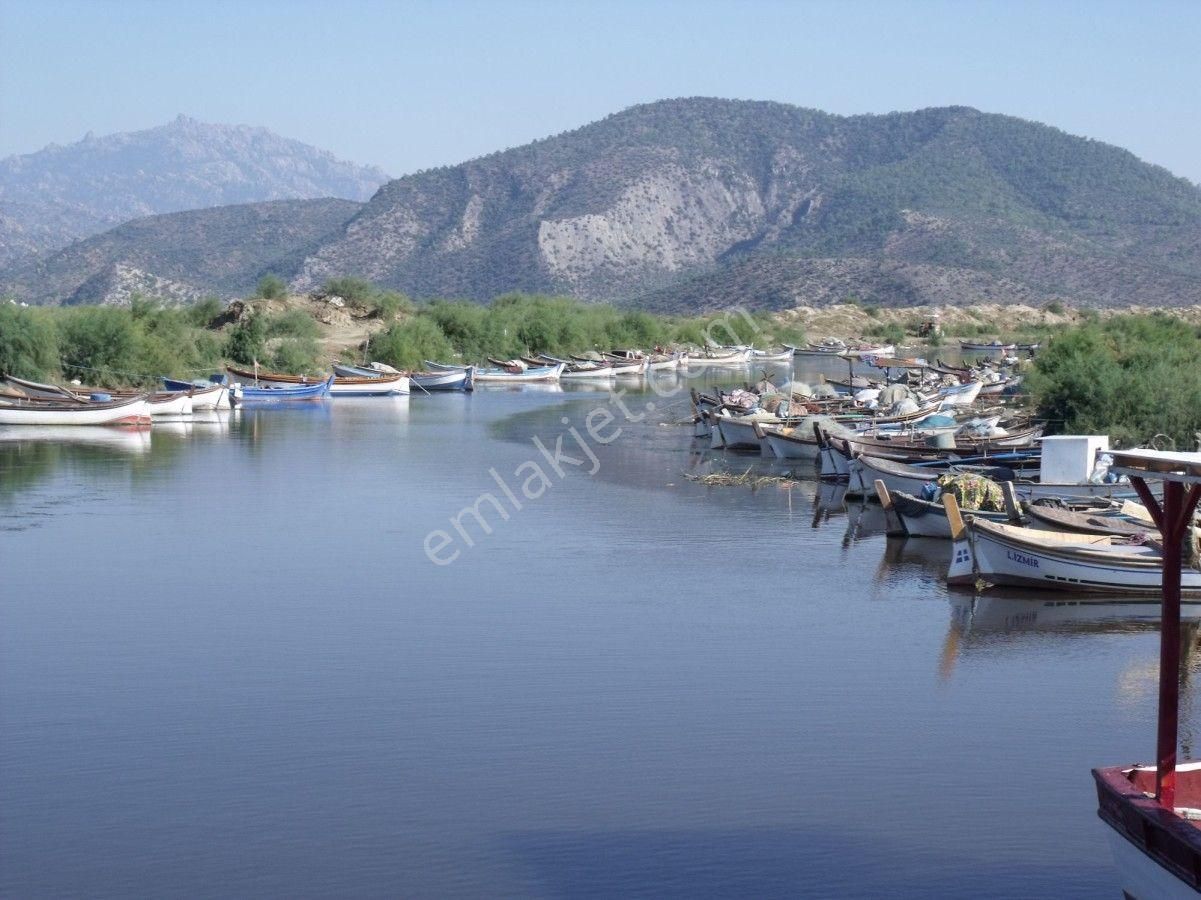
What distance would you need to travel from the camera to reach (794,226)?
7328 inches

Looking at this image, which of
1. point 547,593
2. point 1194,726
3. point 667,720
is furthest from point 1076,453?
point 667,720

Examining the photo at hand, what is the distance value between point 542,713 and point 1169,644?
618 cm

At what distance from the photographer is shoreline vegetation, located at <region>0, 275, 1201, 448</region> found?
3503 centimetres

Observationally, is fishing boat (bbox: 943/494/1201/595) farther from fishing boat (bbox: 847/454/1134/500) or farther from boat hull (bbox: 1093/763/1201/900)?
boat hull (bbox: 1093/763/1201/900)

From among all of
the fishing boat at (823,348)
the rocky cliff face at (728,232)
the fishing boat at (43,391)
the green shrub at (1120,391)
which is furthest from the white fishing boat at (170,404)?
the rocky cliff face at (728,232)

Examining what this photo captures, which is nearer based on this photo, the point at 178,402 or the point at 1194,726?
the point at 1194,726

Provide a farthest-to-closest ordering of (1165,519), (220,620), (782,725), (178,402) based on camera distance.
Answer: (178,402) < (220,620) < (782,725) < (1165,519)

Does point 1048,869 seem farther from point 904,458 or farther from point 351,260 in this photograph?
point 351,260

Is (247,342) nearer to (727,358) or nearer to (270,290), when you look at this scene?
(270,290)

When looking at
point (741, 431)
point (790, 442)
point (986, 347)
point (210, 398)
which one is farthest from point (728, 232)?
point (790, 442)

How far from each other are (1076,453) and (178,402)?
2870cm

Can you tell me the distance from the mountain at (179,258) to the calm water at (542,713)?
416ft

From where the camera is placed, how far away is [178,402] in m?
45.2

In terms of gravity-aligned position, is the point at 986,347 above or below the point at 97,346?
above
